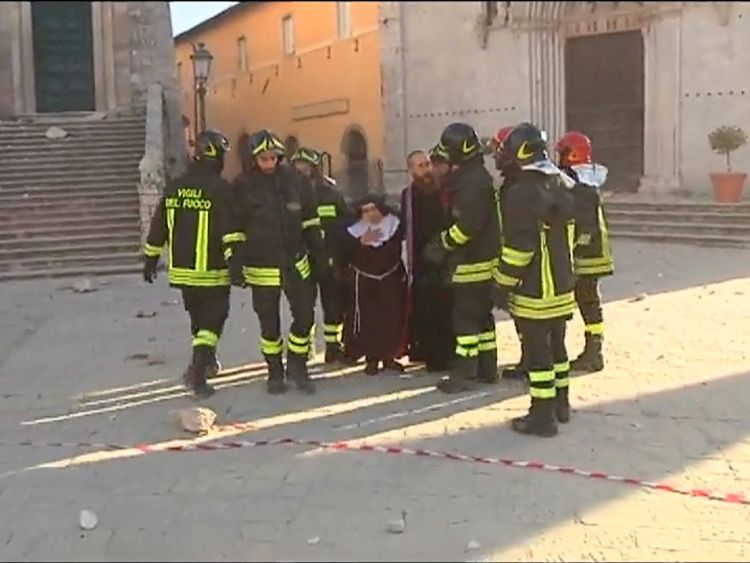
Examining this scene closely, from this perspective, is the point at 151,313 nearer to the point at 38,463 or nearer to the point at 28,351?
the point at 28,351

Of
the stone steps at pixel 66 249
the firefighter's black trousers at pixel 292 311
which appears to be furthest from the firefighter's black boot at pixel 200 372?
the stone steps at pixel 66 249

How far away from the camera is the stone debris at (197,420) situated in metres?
6.62

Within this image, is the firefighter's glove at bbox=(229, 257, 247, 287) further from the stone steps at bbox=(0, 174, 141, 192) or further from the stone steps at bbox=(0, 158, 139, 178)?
the stone steps at bbox=(0, 158, 139, 178)

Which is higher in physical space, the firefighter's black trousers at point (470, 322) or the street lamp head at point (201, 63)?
the street lamp head at point (201, 63)

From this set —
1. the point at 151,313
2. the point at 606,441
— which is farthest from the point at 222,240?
the point at 151,313

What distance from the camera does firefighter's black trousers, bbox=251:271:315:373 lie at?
7492 mm

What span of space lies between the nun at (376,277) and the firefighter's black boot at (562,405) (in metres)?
1.67

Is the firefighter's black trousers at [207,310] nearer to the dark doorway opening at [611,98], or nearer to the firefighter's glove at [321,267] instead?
the firefighter's glove at [321,267]

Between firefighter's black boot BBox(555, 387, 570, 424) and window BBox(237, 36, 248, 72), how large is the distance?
31.0m

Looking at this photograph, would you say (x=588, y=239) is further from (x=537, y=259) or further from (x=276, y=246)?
(x=276, y=246)

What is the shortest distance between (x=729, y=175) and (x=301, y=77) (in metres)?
16.9

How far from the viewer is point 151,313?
11672mm

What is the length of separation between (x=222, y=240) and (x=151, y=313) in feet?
15.1

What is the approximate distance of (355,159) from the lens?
95.1 ft
